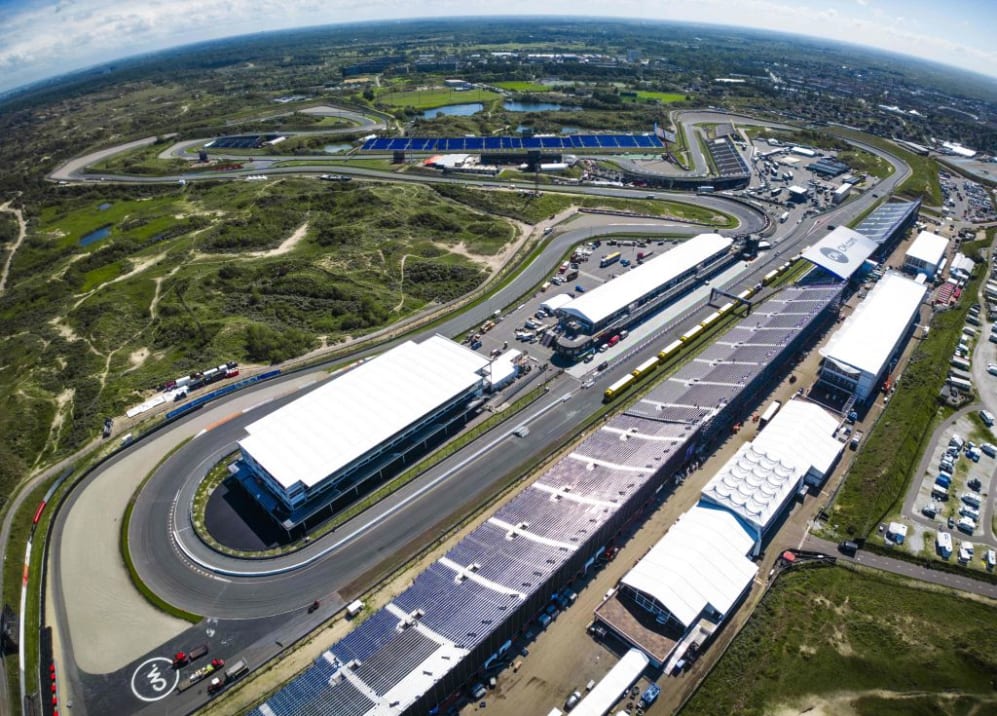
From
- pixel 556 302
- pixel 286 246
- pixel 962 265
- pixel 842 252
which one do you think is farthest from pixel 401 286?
pixel 962 265

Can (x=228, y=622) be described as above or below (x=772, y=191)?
below

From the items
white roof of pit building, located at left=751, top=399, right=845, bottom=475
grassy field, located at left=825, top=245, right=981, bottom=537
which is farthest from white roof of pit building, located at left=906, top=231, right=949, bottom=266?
white roof of pit building, located at left=751, top=399, right=845, bottom=475

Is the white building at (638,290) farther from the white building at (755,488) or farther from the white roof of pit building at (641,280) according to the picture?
the white building at (755,488)

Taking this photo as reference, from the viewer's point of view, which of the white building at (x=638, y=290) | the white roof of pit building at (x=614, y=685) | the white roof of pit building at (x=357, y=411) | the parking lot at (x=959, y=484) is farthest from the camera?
the white building at (x=638, y=290)

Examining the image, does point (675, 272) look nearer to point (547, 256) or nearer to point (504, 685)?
point (547, 256)

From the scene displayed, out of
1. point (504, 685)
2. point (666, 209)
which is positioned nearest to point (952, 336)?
point (666, 209)

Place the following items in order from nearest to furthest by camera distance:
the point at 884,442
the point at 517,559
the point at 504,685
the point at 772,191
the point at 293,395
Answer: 1. the point at 504,685
2. the point at 517,559
3. the point at 884,442
4. the point at 293,395
5. the point at 772,191

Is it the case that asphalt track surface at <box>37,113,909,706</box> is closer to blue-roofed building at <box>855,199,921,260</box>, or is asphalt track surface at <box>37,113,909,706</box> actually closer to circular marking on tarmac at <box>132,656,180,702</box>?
circular marking on tarmac at <box>132,656,180,702</box>

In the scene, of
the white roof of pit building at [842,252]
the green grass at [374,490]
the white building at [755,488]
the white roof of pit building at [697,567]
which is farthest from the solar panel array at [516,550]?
the white roof of pit building at [842,252]
